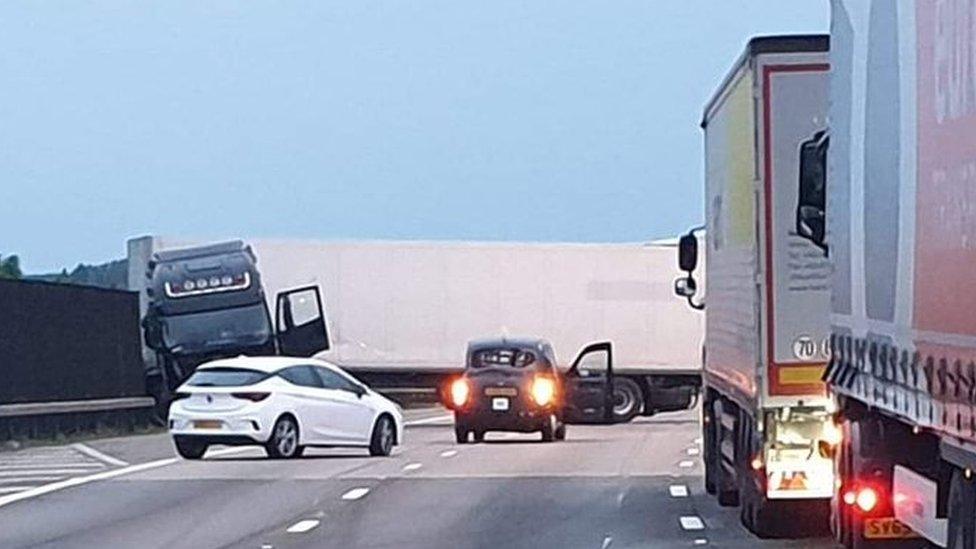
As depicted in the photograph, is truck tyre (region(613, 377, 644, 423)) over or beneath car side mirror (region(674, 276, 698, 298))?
beneath

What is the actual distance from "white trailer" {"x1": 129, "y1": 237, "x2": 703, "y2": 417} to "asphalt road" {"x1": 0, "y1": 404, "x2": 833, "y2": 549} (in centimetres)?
1343

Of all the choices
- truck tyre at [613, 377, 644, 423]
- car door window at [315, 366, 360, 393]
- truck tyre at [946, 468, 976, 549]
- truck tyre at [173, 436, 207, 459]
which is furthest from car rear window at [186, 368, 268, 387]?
truck tyre at [946, 468, 976, 549]

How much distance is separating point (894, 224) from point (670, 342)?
36.7 metres

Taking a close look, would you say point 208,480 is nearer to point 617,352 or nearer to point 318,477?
point 318,477

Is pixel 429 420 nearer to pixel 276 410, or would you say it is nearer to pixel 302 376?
pixel 302 376

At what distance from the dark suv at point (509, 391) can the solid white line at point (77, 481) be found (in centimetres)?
597

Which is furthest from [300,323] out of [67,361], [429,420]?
[67,361]

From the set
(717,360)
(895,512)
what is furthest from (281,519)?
(895,512)

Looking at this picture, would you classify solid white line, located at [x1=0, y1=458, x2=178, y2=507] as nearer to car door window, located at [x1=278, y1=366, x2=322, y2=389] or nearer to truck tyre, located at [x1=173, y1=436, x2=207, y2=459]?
truck tyre, located at [x1=173, y1=436, x2=207, y2=459]

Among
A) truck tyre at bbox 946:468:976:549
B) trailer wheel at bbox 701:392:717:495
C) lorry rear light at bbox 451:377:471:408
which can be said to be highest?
truck tyre at bbox 946:468:976:549

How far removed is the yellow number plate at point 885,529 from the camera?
13656 mm

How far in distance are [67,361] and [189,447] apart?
32.1ft

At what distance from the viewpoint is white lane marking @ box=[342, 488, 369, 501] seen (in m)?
23.1

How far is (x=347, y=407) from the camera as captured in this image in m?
31.1
